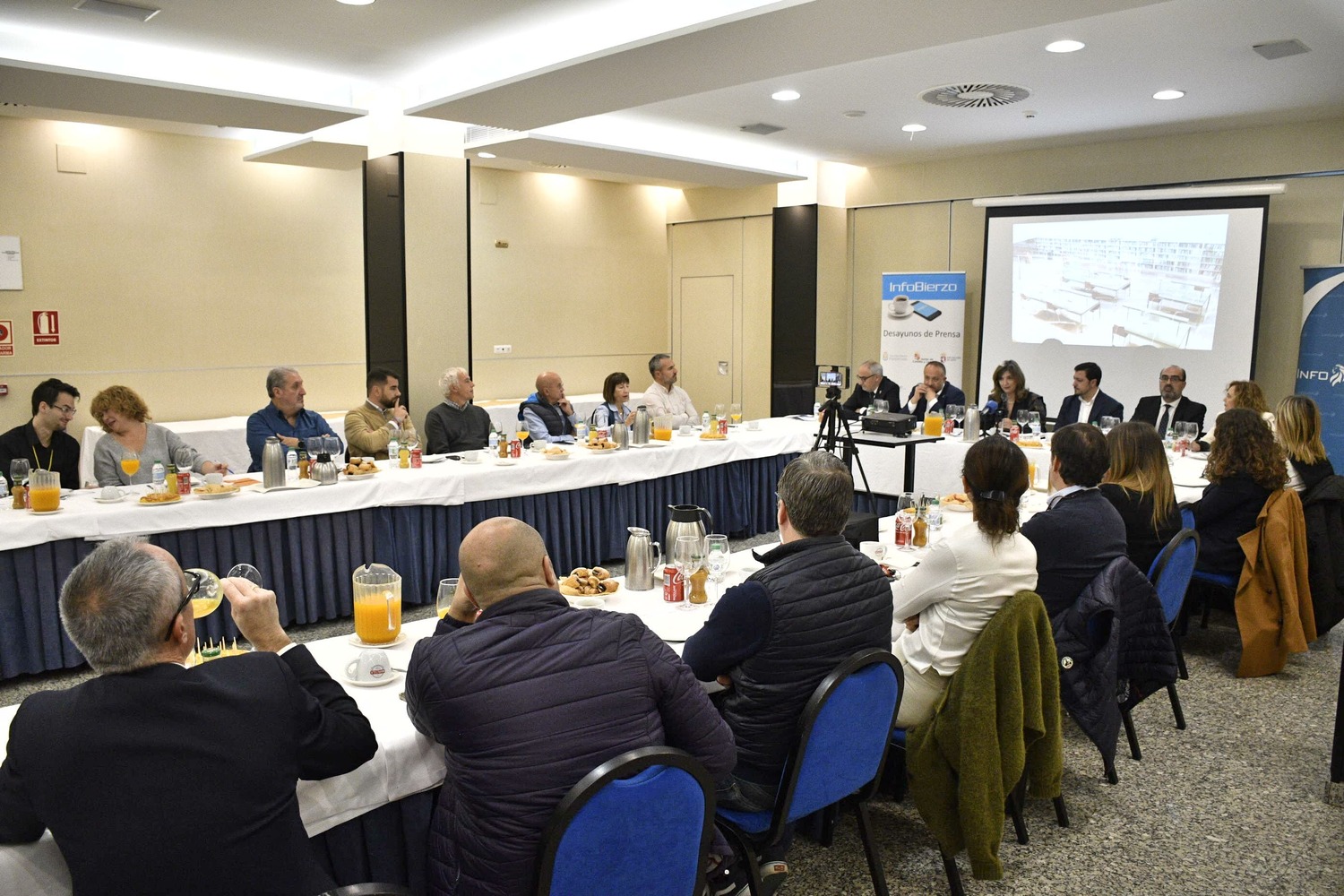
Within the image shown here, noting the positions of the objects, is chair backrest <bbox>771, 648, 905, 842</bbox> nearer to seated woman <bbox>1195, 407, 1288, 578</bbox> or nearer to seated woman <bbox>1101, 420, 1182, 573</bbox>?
seated woman <bbox>1101, 420, 1182, 573</bbox>

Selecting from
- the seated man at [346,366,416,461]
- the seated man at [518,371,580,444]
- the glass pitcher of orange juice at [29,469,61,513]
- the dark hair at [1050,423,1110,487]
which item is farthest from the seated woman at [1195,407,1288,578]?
the glass pitcher of orange juice at [29,469,61,513]

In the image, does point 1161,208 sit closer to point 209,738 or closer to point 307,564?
point 307,564

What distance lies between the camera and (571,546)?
5.45m

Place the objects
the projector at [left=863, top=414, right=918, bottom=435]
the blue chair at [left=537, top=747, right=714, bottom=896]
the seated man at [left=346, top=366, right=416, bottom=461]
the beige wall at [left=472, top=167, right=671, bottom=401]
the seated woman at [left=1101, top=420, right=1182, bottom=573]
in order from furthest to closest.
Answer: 1. the beige wall at [left=472, top=167, right=671, bottom=401]
2. the projector at [left=863, top=414, right=918, bottom=435]
3. the seated man at [left=346, top=366, right=416, bottom=461]
4. the seated woman at [left=1101, top=420, right=1182, bottom=573]
5. the blue chair at [left=537, top=747, right=714, bottom=896]

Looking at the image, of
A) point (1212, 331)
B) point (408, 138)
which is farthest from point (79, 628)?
point (1212, 331)

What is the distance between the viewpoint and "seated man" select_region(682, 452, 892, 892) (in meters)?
2.10

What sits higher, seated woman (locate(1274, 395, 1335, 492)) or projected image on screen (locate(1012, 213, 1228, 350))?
projected image on screen (locate(1012, 213, 1228, 350))

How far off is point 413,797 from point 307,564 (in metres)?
2.73

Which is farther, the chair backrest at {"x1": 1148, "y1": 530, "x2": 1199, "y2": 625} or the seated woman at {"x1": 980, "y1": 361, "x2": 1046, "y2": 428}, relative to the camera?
the seated woman at {"x1": 980, "y1": 361, "x2": 1046, "y2": 428}

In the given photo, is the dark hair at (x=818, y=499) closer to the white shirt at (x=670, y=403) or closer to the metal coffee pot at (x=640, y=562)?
the metal coffee pot at (x=640, y=562)

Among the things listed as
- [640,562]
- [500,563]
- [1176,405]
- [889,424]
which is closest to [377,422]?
[889,424]

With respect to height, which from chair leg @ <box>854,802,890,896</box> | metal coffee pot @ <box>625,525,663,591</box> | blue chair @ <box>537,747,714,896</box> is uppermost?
metal coffee pot @ <box>625,525,663,591</box>

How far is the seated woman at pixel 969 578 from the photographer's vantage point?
98.0 inches

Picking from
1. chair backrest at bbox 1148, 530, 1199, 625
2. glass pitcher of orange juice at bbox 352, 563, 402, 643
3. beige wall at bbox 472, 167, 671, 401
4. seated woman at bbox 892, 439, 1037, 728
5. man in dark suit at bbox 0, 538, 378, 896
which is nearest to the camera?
man in dark suit at bbox 0, 538, 378, 896
